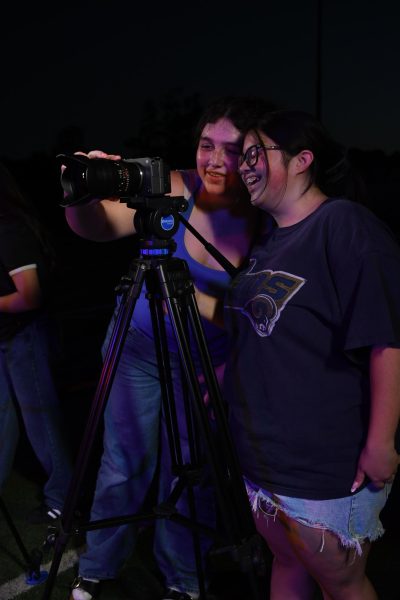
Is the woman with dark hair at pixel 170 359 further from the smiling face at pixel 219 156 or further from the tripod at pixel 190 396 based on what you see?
the tripod at pixel 190 396

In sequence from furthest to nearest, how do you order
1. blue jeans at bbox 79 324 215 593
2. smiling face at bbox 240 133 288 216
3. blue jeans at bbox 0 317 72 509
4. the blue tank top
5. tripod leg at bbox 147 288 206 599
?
blue jeans at bbox 0 317 72 509 < blue jeans at bbox 79 324 215 593 < the blue tank top < tripod leg at bbox 147 288 206 599 < smiling face at bbox 240 133 288 216

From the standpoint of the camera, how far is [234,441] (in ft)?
6.16

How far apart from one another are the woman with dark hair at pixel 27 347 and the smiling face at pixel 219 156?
113 cm

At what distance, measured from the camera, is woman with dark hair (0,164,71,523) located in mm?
2934

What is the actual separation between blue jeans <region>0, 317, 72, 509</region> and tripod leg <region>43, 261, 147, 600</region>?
4.70 feet

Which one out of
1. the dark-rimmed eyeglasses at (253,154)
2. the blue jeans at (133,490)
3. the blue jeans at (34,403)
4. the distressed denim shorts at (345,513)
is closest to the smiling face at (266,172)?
the dark-rimmed eyeglasses at (253,154)

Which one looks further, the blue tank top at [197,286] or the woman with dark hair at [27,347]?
the woman with dark hair at [27,347]

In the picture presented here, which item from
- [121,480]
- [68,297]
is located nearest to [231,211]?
[121,480]

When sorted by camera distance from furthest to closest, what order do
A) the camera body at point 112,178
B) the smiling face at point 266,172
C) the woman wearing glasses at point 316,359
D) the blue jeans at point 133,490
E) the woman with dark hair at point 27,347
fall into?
the woman with dark hair at point 27,347, the blue jeans at point 133,490, the smiling face at point 266,172, the camera body at point 112,178, the woman wearing glasses at point 316,359

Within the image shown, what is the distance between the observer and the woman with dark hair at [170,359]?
220 cm

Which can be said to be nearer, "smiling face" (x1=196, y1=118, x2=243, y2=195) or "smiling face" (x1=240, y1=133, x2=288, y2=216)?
"smiling face" (x1=240, y1=133, x2=288, y2=216)

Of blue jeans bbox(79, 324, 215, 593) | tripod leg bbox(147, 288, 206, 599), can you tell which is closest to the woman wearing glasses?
tripod leg bbox(147, 288, 206, 599)

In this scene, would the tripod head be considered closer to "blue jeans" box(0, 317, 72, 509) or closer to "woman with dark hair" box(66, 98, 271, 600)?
"woman with dark hair" box(66, 98, 271, 600)

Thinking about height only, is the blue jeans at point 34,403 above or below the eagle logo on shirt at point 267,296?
below
